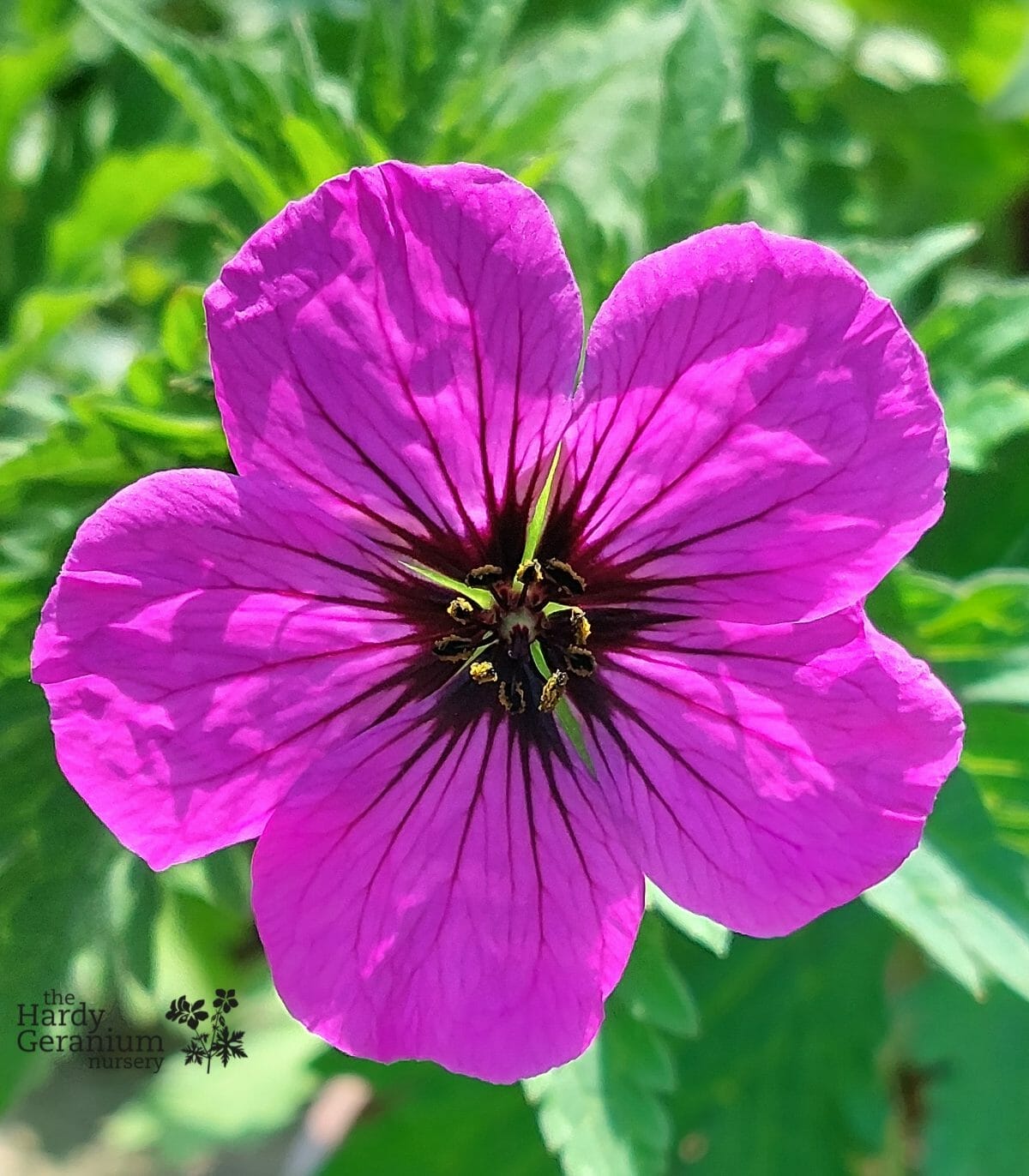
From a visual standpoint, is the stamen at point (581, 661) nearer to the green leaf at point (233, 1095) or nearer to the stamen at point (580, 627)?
the stamen at point (580, 627)

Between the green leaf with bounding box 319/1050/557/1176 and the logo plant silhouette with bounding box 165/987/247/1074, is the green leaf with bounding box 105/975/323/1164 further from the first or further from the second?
the logo plant silhouette with bounding box 165/987/247/1074

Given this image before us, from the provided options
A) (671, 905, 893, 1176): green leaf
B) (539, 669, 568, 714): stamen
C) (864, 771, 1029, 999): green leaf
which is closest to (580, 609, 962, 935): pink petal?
(539, 669, 568, 714): stamen

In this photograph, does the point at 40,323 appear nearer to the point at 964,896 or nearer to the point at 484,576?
the point at 484,576

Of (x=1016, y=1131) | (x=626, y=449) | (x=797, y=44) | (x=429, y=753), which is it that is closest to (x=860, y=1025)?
(x=1016, y=1131)

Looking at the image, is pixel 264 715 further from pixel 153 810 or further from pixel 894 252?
pixel 894 252

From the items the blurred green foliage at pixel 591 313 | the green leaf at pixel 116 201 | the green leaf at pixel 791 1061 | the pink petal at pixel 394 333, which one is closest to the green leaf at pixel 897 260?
the blurred green foliage at pixel 591 313

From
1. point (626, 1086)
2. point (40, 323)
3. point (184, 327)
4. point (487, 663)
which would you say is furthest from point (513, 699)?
point (40, 323)
